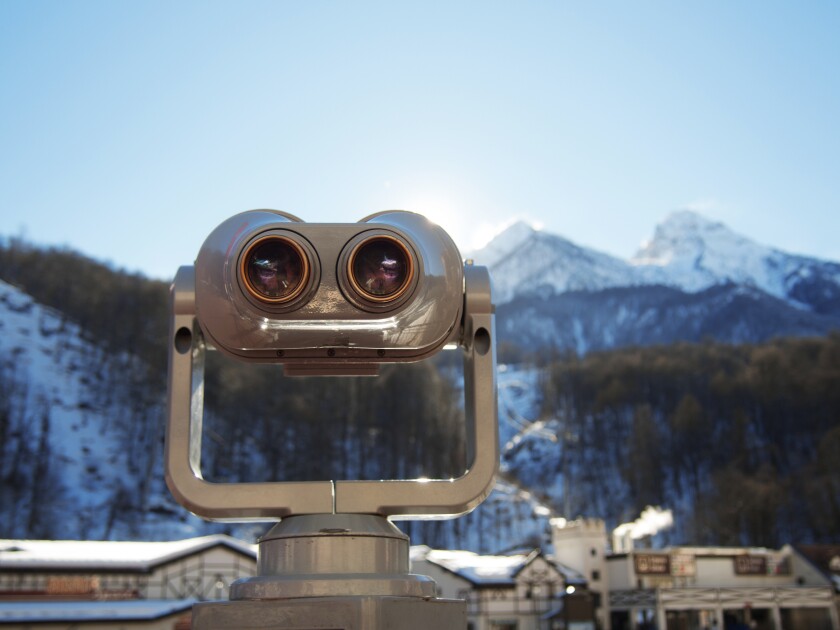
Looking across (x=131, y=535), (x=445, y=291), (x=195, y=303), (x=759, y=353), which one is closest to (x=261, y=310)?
(x=195, y=303)

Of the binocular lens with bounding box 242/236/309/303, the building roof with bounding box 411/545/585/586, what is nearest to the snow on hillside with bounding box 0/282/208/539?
the building roof with bounding box 411/545/585/586

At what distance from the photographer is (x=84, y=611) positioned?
84.2 feet

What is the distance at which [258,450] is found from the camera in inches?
2940

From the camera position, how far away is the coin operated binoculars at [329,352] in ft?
5.15

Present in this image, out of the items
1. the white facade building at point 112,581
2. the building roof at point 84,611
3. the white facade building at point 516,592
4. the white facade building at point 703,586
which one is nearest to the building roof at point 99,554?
the white facade building at point 112,581

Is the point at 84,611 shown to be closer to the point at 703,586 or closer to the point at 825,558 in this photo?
the point at 703,586

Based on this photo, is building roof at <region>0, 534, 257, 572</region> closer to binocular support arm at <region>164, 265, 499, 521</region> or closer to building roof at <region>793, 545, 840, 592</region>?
binocular support arm at <region>164, 265, 499, 521</region>

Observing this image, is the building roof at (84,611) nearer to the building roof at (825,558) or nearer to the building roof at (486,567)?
the building roof at (486,567)

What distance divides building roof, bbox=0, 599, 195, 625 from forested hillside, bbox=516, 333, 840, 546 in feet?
171

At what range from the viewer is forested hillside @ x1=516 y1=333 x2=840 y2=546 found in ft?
226

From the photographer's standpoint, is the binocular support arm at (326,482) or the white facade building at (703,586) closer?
the binocular support arm at (326,482)

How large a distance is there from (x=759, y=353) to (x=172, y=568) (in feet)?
263

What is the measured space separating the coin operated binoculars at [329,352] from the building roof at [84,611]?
25.4m

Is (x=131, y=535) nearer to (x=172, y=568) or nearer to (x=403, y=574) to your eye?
(x=172, y=568)
